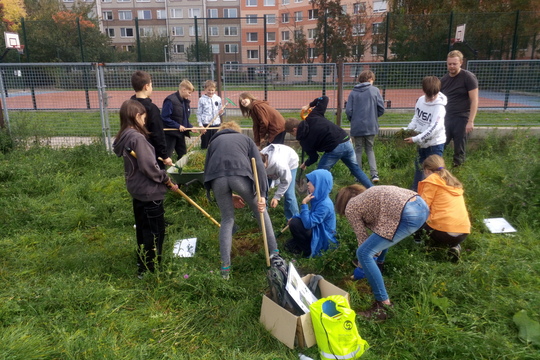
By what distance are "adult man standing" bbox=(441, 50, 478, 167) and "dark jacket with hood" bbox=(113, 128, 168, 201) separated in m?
4.32

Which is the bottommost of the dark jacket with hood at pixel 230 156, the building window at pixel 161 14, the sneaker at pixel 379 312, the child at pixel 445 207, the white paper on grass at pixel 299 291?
the sneaker at pixel 379 312

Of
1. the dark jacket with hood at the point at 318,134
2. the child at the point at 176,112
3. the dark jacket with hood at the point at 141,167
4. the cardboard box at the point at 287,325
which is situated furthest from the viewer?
the child at the point at 176,112

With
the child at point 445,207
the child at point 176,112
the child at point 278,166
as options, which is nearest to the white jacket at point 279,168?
the child at point 278,166

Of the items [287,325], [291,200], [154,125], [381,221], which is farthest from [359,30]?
[287,325]

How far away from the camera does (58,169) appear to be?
265 inches

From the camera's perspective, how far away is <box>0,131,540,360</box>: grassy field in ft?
8.98

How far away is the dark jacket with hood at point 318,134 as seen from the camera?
5.11 meters

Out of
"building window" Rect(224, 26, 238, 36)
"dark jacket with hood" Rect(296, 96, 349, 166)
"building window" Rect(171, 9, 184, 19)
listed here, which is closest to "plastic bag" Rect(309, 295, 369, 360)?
"dark jacket with hood" Rect(296, 96, 349, 166)

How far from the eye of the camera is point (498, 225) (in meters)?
4.44

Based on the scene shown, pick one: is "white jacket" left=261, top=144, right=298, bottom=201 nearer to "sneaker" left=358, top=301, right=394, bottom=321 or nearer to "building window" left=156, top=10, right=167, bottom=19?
"sneaker" left=358, top=301, right=394, bottom=321

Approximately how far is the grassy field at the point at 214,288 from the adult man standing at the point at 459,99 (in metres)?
0.83

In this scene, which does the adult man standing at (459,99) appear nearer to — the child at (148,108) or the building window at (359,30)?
the child at (148,108)

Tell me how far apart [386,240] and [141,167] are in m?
2.03

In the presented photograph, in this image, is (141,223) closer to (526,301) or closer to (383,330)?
(383,330)
